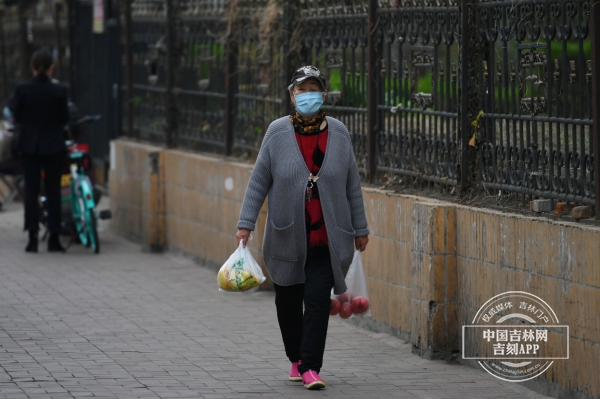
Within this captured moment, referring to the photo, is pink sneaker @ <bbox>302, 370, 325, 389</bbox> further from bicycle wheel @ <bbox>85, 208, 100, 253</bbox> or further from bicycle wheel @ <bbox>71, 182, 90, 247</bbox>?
bicycle wheel @ <bbox>71, 182, 90, 247</bbox>

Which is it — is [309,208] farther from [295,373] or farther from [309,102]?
[295,373]

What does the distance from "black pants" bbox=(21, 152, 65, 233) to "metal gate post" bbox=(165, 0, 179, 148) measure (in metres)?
1.22

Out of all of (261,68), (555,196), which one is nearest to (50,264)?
Answer: (261,68)

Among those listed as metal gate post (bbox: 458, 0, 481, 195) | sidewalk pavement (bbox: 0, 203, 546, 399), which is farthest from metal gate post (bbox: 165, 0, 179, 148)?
metal gate post (bbox: 458, 0, 481, 195)

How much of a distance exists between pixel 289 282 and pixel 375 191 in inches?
77.5

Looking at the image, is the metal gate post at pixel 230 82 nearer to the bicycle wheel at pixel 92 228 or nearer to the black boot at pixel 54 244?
the bicycle wheel at pixel 92 228

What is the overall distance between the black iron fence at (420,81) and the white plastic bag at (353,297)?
1023 millimetres

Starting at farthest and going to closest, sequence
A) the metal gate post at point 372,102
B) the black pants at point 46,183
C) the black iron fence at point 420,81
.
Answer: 1. the black pants at point 46,183
2. the metal gate post at point 372,102
3. the black iron fence at point 420,81

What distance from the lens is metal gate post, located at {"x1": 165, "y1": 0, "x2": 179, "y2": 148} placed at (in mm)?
13484

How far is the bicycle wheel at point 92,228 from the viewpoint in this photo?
12898mm

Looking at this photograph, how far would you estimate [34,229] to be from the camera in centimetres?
1284

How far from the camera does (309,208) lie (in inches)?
279

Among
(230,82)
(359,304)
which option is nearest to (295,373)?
(359,304)

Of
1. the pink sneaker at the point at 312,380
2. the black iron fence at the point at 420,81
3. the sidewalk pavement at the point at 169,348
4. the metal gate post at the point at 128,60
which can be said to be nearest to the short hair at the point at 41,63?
the black iron fence at the point at 420,81
